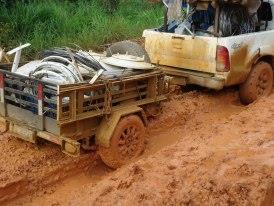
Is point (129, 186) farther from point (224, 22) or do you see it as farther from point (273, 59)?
point (273, 59)

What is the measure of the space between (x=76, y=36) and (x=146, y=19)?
127 inches

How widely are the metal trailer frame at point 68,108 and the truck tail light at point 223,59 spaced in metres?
1.58

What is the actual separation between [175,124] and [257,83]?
72.5 inches

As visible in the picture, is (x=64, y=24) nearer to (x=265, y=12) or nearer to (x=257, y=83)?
(x=265, y=12)

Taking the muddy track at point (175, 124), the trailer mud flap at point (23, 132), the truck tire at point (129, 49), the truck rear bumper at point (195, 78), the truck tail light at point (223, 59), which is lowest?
the muddy track at point (175, 124)

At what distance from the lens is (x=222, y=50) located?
7.43 meters

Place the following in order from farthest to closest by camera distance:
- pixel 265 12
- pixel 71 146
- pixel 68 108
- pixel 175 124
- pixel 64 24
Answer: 1. pixel 64 24
2. pixel 265 12
3. pixel 175 124
4. pixel 68 108
5. pixel 71 146

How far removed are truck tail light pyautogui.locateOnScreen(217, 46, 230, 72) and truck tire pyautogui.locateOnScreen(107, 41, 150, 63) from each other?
3.96 feet

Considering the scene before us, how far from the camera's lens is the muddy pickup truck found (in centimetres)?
757

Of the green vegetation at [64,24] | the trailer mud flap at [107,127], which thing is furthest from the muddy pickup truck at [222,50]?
the green vegetation at [64,24]

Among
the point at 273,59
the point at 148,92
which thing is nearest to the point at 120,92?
the point at 148,92

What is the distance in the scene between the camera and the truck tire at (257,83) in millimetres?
8188

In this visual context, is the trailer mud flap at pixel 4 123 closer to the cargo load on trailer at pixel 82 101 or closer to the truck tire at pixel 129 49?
the cargo load on trailer at pixel 82 101

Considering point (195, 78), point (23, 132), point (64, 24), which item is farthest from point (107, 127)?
point (64, 24)
